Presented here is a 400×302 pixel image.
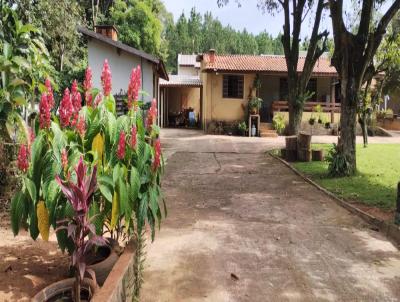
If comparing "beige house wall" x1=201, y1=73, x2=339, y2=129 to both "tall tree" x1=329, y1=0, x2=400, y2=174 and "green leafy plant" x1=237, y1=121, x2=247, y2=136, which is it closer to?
"green leafy plant" x1=237, y1=121, x2=247, y2=136

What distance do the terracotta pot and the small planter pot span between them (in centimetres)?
29

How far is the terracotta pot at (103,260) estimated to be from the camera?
3.63 meters

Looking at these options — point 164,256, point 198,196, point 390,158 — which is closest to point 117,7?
point 390,158

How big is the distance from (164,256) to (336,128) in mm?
21096

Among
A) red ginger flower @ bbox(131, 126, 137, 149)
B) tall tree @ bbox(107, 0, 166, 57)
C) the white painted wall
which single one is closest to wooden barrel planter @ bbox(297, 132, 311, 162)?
the white painted wall

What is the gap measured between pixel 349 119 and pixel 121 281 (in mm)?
8667

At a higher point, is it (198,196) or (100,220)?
(100,220)

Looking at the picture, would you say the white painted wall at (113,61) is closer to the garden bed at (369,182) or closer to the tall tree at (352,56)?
the garden bed at (369,182)

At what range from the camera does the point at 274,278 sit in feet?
14.8

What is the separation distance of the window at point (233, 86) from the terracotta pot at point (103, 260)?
2140 cm

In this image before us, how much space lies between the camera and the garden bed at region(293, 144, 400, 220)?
7.87 m

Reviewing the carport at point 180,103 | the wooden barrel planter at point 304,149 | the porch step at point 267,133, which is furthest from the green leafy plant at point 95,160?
the carport at point 180,103

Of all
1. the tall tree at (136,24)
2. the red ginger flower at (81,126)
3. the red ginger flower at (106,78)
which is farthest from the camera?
the tall tree at (136,24)

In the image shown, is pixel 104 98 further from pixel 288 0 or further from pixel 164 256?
pixel 288 0
